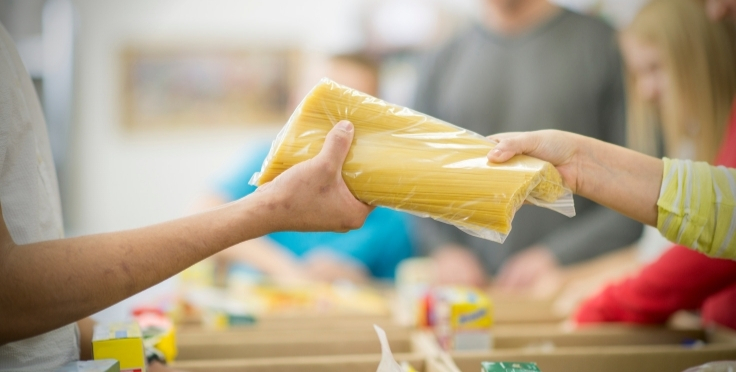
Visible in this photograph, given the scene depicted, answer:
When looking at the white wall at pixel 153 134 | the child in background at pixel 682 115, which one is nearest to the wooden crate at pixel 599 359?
the child in background at pixel 682 115

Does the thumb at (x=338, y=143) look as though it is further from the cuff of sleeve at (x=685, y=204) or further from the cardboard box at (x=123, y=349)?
the cuff of sleeve at (x=685, y=204)

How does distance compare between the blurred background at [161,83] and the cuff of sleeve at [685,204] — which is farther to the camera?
the blurred background at [161,83]

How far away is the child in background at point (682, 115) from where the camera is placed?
1231mm

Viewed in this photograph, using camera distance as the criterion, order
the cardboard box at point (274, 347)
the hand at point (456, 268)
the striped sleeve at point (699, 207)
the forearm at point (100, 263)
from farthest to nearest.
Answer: the hand at point (456, 268) < the cardboard box at point (274, 347) < the striped sleeve at point (699, 207) < the forearm at point (100, 263)

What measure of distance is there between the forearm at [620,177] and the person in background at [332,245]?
4.18 feet

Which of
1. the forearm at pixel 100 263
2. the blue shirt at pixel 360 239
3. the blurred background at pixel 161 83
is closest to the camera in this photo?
the forearm at pixel 100 263

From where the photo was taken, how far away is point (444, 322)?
1207mm

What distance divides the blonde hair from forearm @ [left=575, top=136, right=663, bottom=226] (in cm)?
73

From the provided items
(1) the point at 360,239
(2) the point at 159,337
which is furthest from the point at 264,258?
(2) the point at 159,337

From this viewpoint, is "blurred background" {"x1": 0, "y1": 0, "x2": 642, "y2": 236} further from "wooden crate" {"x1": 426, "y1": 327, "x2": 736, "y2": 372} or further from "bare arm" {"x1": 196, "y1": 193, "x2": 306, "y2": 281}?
"wooden crate" {"x1": 426, "y1": 327, "x2": 736, "y2": 372}

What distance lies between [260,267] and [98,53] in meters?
2.51

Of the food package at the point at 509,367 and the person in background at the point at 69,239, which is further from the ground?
the person in background at the point at 69,239

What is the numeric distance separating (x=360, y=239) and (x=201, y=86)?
206 centimetres

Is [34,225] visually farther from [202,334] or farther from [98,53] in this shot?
[98,53]
